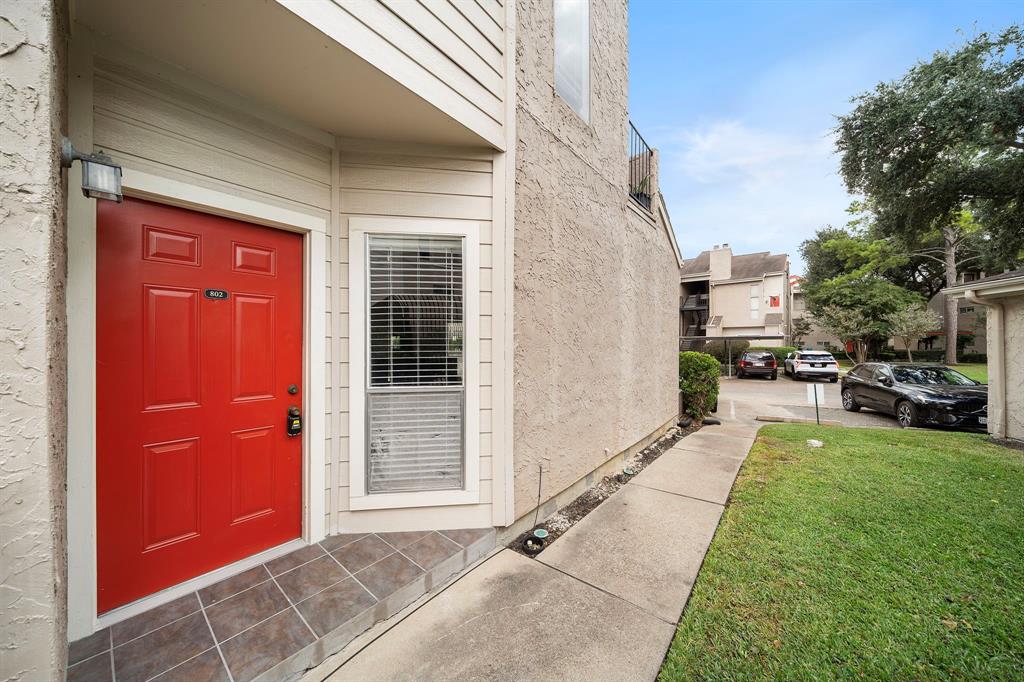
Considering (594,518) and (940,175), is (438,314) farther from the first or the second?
(940,175)

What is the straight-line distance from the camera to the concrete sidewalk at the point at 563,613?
1.91m

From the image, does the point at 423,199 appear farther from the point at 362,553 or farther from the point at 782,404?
the point at 782,404

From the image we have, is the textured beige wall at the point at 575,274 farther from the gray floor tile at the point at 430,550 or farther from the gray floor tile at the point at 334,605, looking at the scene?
the gray floor tile at the point at 334,605

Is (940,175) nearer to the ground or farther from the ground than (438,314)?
farther from the ground

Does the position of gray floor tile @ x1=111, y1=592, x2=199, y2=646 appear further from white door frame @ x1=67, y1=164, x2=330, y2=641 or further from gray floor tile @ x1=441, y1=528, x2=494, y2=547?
gray floor tile @ x1=441, y1=528, x2=494, y2=547

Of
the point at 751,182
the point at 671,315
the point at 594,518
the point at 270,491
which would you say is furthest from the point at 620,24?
the point at 751,182

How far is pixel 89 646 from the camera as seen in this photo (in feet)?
5.99

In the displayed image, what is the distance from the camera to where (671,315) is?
7.15 m

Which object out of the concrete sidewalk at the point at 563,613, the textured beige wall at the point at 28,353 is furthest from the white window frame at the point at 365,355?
the textured beige wall at the point at 28,353

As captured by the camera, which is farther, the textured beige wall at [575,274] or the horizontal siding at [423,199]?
the textured beige wall at [575,274]

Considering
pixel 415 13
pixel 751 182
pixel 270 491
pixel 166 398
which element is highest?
pixel 751 182

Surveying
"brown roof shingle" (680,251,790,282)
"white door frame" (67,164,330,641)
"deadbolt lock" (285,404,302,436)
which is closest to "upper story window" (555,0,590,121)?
"white door frame" (67,164,330,641)

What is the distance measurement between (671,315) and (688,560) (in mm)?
5146

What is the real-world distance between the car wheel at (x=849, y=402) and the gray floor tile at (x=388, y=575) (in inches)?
496
